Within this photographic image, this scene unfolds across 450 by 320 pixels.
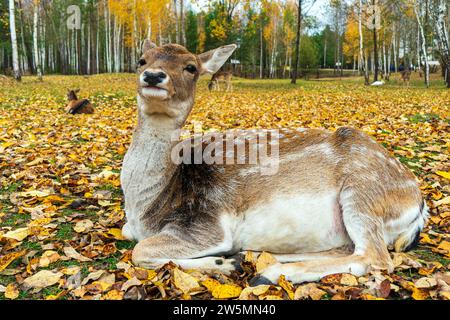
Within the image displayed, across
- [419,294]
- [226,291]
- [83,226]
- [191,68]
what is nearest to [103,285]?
[226,291]

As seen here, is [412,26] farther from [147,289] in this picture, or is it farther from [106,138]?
[147,289]

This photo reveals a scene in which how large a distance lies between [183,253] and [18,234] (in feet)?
5.32

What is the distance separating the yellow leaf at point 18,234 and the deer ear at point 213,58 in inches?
86.9

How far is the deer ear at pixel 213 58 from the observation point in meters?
4.17

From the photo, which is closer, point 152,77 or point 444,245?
point 152,77

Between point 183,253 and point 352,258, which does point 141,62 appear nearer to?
point 183,253

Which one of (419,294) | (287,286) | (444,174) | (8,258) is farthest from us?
(444,174)

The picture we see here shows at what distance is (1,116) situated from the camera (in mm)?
10875

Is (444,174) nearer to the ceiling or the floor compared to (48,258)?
nearer to the ceiling

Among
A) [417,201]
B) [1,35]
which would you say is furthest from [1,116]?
[1,35]

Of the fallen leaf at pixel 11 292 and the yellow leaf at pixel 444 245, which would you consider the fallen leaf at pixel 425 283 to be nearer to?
the yellow leaf at pixel 444 245

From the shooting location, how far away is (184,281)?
9.45 ft

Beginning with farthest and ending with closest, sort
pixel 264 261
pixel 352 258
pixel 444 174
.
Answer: pixel 444 174 → pixel 264 261 → pixel 352 258

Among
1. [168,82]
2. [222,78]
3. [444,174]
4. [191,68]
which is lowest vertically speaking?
[444,174]
